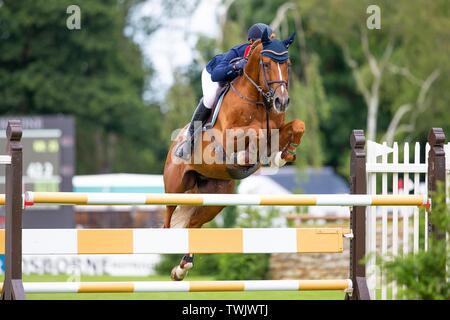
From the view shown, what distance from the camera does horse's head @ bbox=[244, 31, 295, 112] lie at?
8289 millimetres

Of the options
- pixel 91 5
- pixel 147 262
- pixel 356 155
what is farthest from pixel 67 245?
pixel 91 5

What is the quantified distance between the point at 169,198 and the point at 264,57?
7.95 ft

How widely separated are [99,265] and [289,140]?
8857 millimetres

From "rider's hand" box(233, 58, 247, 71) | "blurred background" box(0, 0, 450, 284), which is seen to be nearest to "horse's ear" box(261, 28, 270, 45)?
"rider's hand" box(233, 58, 247, 71)

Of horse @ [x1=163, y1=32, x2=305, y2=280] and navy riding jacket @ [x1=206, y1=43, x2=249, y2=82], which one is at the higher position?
navy riding jacket @ [x1=206, y1=43, x2=249, y2=82]

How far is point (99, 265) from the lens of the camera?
1669 cm

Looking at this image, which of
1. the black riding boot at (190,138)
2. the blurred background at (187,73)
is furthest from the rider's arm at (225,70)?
the blurred background at (187,73)

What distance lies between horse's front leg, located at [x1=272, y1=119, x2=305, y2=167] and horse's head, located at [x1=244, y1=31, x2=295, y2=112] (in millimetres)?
159

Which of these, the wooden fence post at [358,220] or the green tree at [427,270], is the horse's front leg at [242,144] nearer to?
the wooden fence post at [358,220]

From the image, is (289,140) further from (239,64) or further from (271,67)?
(239,64)

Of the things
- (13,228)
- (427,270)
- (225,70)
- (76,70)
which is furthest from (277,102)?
(76,70)

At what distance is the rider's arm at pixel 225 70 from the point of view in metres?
8.71

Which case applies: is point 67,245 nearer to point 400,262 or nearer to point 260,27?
point 400,262

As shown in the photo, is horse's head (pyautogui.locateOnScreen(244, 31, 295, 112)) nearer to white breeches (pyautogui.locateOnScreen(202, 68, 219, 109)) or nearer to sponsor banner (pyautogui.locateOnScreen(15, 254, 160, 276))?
white breeches (pyautogui.locateOnScreen(202, 68, 219, 109))
